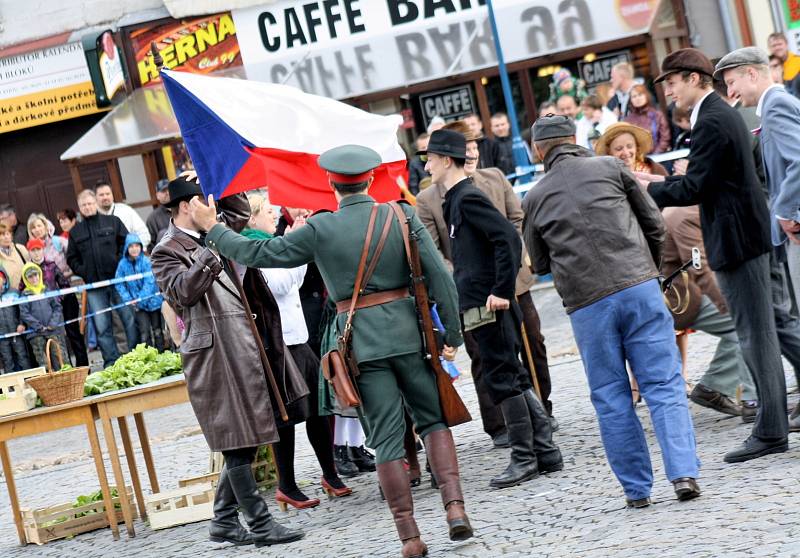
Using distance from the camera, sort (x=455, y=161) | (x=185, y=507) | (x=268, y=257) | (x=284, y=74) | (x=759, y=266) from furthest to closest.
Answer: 1. (x=284, y=74)
2. (x=185, y=507)
3. (x=455, y=161)
4. (x=759, y=266)
5. (x=268, y=257)

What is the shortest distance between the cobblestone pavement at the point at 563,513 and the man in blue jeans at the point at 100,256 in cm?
627

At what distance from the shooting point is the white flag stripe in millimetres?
8398

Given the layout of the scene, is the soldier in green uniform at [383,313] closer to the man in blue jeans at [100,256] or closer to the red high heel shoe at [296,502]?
the red high heel shoe at [296,502]

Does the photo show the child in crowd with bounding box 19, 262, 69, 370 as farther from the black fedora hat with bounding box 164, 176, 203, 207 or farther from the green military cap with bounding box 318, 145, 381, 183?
the green military cap with bounding box 318, 145, 381, 183

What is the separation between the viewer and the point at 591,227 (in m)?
7.17

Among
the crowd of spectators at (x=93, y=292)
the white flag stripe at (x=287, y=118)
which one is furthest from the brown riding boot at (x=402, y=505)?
the crowd of spectators at (x=93, y=292)

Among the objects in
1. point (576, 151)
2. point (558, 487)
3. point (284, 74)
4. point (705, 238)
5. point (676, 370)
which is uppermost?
point (284, 74)

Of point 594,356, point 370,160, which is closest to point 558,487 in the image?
point 594,356

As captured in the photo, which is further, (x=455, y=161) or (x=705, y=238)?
(x=455, y=161)

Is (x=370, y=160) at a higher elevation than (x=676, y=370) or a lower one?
higher

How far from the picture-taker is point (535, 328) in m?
9.81

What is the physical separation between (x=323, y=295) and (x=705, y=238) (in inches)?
116

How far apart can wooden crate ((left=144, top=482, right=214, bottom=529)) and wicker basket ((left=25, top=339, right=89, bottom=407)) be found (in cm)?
86

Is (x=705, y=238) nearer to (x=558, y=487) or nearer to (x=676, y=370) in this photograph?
(x=676, y=370)
